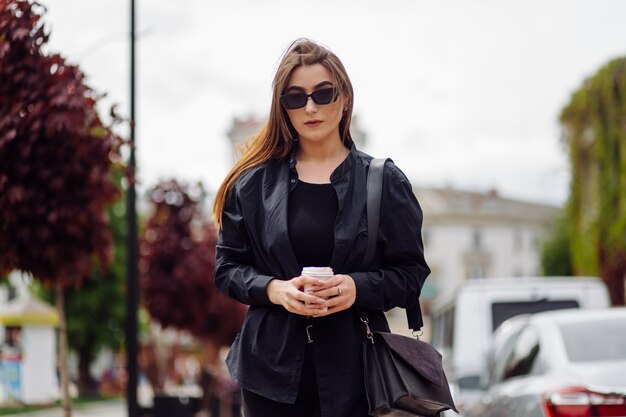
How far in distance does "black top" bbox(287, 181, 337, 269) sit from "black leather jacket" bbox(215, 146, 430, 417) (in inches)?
1.6

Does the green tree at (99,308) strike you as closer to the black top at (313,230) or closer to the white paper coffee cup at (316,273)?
the black top at (313,230)

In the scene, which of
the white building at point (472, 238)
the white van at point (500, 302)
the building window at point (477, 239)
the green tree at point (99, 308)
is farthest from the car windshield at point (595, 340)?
the building window at point (477, 239)

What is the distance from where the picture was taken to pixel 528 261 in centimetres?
10231

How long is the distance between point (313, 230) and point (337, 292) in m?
0.27

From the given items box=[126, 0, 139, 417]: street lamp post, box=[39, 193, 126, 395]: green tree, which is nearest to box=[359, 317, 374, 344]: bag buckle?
box=[126, 0, 139, 417]: street lamp post

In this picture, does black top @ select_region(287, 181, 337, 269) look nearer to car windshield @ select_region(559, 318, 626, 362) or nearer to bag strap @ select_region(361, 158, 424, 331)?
bag strap @ select_region(361, 158, 424, 331)

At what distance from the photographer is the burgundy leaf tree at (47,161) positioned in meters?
6.55

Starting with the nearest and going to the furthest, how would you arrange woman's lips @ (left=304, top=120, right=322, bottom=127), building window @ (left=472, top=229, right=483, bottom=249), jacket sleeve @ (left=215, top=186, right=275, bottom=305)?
jacket sleeve @ (left=215, top=186, right=275, bottom=305) < woman's lips @ (left=304, top=120, right=322, bottom=127) < building window @ (left=472, top=229, right=483, bottom=249)

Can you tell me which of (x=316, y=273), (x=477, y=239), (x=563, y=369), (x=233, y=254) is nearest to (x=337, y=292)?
(x=316, y=273)

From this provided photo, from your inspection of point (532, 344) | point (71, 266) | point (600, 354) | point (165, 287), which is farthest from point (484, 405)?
point (165, 287)

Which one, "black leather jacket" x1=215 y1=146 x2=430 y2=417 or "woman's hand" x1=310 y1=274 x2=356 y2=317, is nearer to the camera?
"woman's hand" x1=310 y1=274 x2=356 y2=317

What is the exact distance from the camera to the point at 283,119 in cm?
336

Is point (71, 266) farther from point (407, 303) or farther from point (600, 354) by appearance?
point (407, 303)

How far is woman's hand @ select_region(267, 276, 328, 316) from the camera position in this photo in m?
2.87
